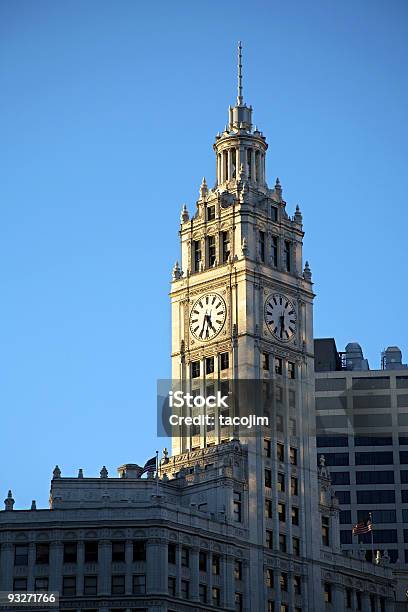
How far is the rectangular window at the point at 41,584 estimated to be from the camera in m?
179

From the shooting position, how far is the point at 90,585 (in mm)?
179250

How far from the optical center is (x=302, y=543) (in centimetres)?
19988

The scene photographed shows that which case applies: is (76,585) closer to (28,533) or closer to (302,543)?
(28,533)

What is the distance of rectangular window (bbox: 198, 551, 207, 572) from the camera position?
607 ft

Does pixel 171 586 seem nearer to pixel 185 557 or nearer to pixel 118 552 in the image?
pixel 185 557

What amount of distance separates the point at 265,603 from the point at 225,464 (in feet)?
49.8

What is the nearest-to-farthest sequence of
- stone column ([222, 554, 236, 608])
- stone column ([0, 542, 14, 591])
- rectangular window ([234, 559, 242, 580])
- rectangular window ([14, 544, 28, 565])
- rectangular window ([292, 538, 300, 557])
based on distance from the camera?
stone column ([0, 542, 14, 591])
rectangular window ([14, 544, 28, 565])
stone column ([222, 554, 236, 608])
rectangular window ([234, 559, 242, 580])
rectangular window ([292, 538, 300, 557])

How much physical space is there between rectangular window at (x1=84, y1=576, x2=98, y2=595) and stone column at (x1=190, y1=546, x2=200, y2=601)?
10.0 meters

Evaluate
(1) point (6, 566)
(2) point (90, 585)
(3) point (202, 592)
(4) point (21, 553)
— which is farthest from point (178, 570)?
(1) point (6, 566)

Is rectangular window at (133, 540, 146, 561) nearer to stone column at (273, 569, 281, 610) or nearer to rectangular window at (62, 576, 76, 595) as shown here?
rectangular window at (62, 576, 76, 595)

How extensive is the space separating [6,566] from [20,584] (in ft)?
7.41

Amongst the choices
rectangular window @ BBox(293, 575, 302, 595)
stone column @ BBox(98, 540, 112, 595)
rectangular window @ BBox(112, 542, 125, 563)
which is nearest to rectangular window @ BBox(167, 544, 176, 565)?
rectangular window @ BBox(112, 542, 125, 563)

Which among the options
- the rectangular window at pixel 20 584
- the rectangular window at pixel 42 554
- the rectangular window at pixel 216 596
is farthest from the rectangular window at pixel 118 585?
the rectangular window at pixel 216 596

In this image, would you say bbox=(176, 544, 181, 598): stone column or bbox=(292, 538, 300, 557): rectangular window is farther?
bbox=(292, 538, 300, 557): rectangular window
